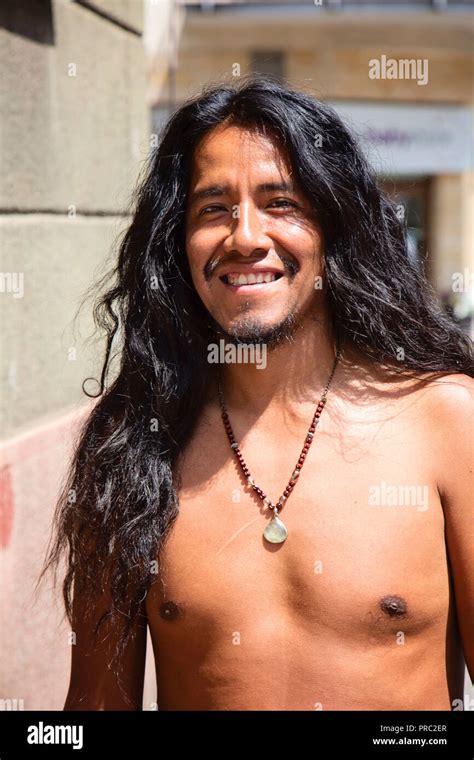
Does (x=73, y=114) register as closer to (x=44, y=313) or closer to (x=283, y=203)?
(x=44, y=313)

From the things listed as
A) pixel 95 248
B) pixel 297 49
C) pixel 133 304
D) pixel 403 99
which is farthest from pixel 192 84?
pixel 133 304

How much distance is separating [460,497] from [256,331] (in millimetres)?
584

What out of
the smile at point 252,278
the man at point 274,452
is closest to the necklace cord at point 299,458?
the man at point 274,452

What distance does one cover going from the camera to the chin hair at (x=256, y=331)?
228 centimetres

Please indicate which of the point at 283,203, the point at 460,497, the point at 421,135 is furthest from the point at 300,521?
the point at 421,135

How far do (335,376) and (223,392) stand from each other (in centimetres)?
29

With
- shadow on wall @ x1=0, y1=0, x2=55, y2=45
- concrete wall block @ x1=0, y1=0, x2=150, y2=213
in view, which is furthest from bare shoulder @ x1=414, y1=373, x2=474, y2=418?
shadow on wall @ x1=0, y1=0, x2=55, y2=45

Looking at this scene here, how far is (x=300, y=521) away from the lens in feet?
7.55

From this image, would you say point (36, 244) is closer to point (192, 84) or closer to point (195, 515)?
point (195, 515)

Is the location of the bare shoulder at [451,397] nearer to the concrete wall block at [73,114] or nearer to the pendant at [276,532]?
the pendant at [276,532]

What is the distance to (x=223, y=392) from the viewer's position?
2527 mm

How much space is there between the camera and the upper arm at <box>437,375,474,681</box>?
2186 mm

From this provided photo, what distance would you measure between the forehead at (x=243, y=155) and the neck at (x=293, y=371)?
387 millimetres

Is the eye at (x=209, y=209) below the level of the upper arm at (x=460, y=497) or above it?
above
